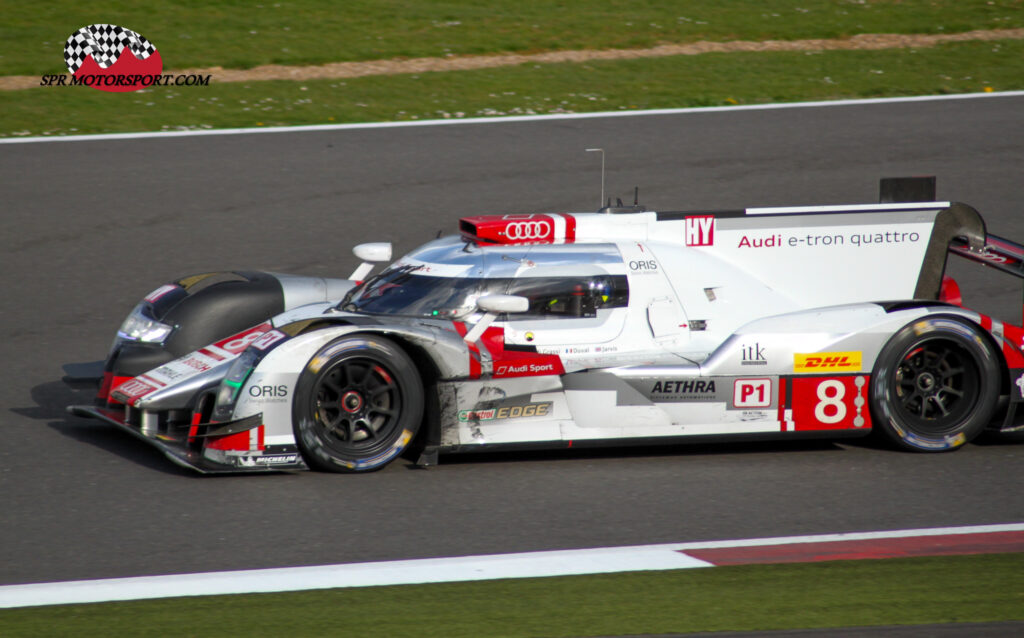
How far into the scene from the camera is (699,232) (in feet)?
24.8

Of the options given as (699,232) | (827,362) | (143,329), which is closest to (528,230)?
(699,232)

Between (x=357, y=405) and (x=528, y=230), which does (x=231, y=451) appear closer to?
(x=357, y=405)

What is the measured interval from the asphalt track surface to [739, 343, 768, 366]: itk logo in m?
0.57

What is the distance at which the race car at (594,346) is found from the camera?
654 centimetres

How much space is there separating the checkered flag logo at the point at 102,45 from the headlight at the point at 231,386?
35.4 ft

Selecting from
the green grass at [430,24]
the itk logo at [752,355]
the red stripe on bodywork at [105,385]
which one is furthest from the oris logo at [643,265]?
the green grass at [430,24]

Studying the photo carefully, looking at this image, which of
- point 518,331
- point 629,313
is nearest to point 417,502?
point 518,331

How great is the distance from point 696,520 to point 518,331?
1.54 m

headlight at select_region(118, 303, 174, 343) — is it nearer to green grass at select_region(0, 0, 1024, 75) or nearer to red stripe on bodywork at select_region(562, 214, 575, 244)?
red stripe on bodywork at select_region(562, 214, 575, 244)

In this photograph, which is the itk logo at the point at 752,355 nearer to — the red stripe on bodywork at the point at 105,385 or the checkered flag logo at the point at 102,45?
the red stripe on bodywork at the point at 105,385

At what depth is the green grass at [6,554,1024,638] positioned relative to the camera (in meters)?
4.58

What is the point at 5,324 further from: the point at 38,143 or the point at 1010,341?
the point at 1010,341

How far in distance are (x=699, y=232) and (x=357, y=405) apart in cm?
240

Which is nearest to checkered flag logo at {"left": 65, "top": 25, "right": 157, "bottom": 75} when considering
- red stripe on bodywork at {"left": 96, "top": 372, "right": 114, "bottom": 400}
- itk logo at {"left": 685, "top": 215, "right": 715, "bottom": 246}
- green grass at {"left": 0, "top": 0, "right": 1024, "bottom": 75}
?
green grass at {"left": 0, "top": 0, "right": 1024, "bottom": 75}
